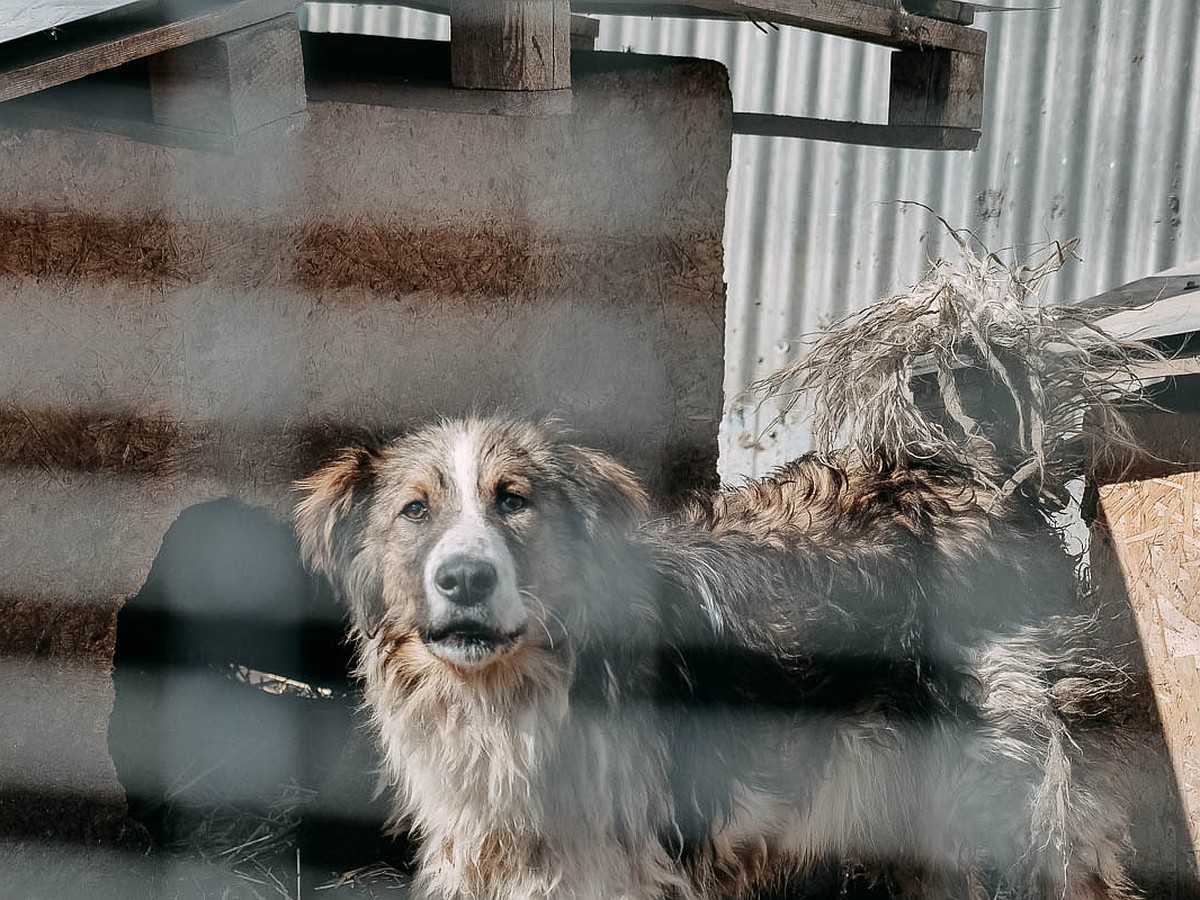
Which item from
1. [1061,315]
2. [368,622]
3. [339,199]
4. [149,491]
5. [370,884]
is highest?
[339,199]

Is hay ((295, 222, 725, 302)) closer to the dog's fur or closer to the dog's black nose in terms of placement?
the dog's fur

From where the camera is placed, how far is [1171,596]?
9.30 feet

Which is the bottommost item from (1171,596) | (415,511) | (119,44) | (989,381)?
(1171,596)

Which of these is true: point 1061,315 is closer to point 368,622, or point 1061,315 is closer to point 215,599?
point 368,622

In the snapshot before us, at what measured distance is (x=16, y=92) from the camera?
1708 mm

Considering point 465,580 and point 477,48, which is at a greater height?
point 477,48

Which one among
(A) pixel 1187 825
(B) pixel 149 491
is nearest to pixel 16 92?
(B) pixel 149 491

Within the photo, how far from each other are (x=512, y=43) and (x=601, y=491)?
90 cm

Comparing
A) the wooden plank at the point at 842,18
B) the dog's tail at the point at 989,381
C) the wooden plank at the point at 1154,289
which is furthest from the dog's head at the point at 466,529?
the wooden plank at the point at 1154,289

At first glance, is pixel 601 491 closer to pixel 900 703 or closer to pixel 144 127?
pixel 900 703

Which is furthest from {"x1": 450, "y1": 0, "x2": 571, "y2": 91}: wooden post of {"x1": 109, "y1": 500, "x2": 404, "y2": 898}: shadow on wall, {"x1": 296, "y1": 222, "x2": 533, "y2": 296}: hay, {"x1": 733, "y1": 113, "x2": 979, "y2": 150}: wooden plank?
{"x1": 733, "y1": 113, "x2": 979, "y2": 150}: wooden plank

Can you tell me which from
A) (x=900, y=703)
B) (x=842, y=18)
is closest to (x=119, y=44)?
(x=842, y=18)

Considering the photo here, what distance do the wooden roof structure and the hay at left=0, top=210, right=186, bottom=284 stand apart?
220mm

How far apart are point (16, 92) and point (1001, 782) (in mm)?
2332
